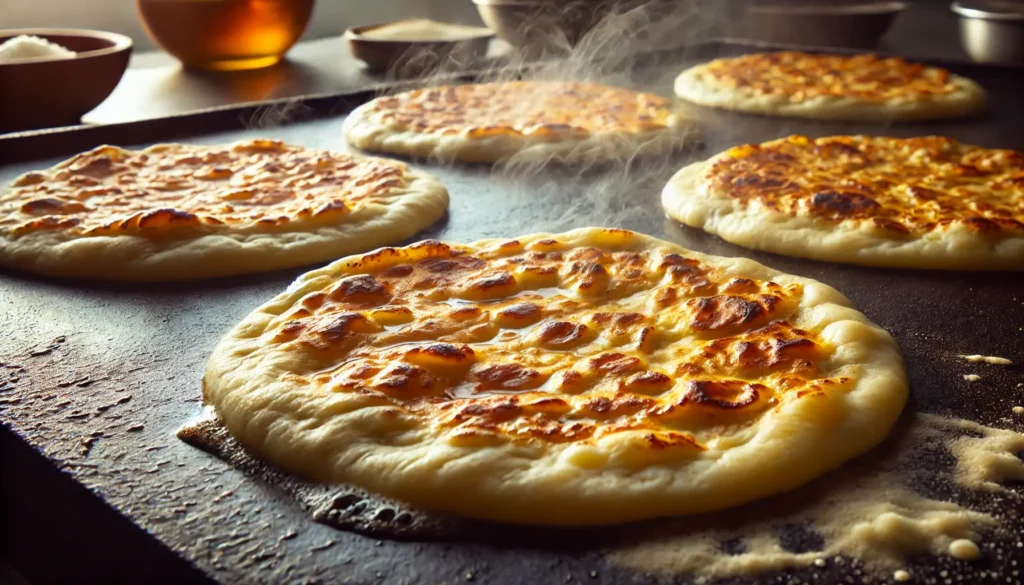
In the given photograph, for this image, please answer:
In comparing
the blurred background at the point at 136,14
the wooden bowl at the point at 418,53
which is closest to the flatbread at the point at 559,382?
the wooden bowl at the point at 418,53

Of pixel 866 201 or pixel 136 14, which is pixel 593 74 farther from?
pixel 136 14

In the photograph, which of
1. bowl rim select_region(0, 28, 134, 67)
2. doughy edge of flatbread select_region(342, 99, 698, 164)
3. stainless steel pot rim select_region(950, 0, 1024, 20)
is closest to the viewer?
doughy edge of flatbread select_region(342, 99, 698, 164)

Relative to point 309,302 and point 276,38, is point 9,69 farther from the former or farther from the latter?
point 309,302

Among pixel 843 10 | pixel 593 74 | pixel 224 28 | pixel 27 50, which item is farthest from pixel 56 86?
pixel 843 10

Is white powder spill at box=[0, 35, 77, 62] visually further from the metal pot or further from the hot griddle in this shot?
the metal pot

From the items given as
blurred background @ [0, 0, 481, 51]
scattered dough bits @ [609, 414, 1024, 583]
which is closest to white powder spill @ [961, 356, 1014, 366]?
scattered dough bits @ [609, 414, 1024, 583]

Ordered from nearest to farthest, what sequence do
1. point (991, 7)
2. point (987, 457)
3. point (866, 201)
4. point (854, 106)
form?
point (987, 457)
point (866, 201)
point (854, 106)
point (991, 7)
